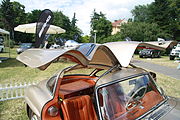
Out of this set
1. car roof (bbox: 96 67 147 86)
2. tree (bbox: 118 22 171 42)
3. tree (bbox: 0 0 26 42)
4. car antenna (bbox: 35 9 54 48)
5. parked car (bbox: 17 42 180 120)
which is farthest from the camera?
tree (bbox: 0 0 26 42)

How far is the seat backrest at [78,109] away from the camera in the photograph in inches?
81.4

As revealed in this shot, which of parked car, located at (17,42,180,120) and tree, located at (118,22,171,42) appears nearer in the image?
parked car, located at (17,42,180,120)

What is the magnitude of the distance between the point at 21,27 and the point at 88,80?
9315 millimetres

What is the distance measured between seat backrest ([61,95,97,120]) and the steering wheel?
0.59 metres

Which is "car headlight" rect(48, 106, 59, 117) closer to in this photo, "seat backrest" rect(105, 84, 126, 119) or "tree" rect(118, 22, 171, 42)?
"seat backrest" rect(105, 84, 126, 119)

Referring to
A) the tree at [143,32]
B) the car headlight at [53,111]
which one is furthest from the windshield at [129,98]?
the tree at [143,32]

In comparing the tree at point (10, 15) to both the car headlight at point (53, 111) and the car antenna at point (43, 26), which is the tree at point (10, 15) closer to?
the car antenna at point (43, 26)

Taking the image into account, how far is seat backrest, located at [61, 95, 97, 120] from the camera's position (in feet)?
6.78

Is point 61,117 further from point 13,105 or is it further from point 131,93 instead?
point 13,105

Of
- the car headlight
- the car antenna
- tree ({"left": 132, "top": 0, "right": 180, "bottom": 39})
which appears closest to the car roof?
the car headlight

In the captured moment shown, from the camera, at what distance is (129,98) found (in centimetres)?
216

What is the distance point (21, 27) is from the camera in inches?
413

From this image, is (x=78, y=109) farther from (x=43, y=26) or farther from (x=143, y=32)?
(x=143, y=32)

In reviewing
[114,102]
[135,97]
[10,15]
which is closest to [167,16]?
[135,97]
